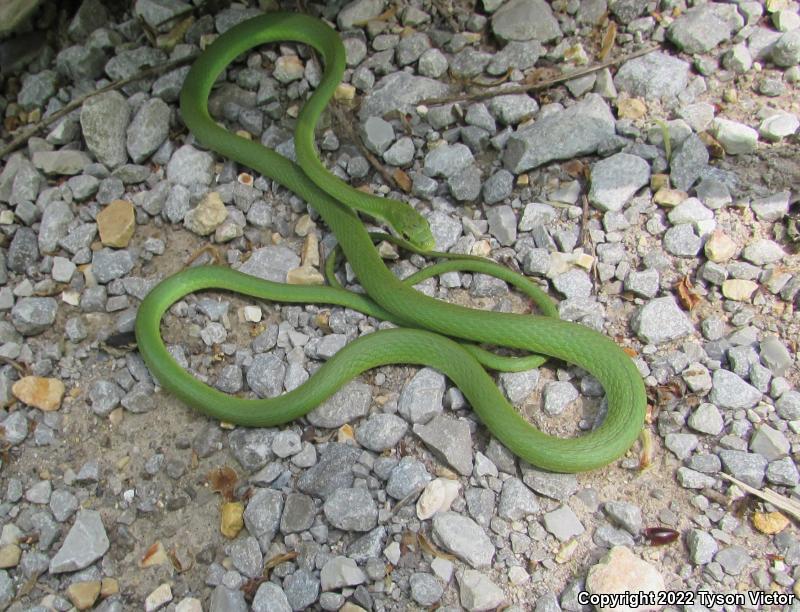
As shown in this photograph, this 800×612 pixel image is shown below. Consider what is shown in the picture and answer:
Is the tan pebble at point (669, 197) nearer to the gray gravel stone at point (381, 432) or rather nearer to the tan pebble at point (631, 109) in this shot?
the tan pebble at point (631, 109)

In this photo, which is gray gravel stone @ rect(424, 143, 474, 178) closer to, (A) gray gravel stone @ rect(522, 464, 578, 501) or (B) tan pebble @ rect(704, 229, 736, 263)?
(B) tan pebble @ rect(704, 229, 736, 263)

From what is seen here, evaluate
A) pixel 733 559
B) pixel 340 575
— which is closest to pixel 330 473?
pixel 340 575

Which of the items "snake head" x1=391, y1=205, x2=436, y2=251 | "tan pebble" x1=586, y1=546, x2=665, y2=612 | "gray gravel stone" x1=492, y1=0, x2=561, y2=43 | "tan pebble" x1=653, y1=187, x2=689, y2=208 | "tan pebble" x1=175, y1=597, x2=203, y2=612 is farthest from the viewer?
"gray gravel stone" x1=492, y1=0, x2=561, y2=43

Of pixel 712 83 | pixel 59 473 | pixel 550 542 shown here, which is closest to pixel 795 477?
pixel 550 542

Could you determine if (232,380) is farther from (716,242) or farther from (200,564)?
(716,242)

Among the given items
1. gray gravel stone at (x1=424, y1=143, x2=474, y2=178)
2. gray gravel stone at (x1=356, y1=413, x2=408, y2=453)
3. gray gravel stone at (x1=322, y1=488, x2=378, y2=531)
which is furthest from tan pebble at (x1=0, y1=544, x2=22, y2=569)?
gray gravel stone at (x1=424, y1=143, x2=474, y2=178)

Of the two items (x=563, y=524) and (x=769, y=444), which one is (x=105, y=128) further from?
(x=769, y=444)
